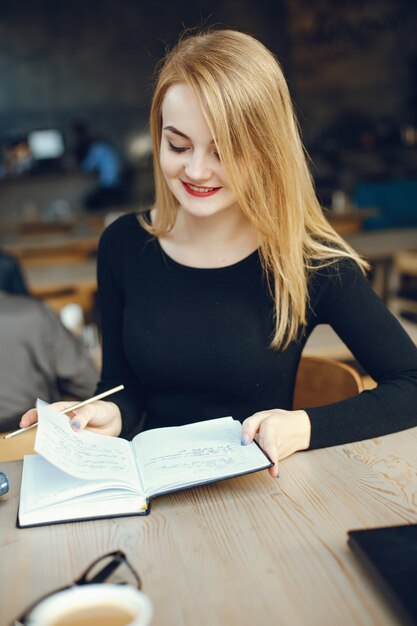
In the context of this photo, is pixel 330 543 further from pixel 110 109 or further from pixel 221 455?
pixel 110 109

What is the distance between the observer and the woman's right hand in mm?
1137

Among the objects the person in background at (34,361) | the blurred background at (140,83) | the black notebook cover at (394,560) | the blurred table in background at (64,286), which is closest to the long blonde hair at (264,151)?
the black notebook cover at (394,560)

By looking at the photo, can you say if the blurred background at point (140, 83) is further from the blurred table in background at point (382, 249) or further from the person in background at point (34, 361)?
the person in background at point (34, 361)

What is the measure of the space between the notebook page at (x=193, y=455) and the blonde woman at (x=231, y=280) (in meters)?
0.07

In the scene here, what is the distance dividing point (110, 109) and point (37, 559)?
8959 millimetres

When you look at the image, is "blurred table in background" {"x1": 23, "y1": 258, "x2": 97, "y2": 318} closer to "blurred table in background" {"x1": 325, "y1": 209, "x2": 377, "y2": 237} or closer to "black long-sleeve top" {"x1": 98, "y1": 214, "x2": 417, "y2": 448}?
"black long-sleeve top" {"x1": 98, "y1": 214, "x2": 417, "y2": 448}

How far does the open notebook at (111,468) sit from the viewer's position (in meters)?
0.97

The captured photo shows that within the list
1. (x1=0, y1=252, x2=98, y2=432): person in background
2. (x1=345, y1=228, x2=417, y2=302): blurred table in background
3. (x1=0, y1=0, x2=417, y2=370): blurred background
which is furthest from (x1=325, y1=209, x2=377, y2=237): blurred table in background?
(x1=0, y1=252, x2=98, y2=432): person in background

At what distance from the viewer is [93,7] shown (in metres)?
9.02

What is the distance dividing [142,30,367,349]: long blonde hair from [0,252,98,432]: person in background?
0.78m

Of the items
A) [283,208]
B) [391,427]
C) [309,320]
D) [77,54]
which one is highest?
[77,54]

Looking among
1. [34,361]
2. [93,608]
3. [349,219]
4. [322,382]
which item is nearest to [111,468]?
[93,608]

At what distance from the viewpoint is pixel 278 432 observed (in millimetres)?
1111

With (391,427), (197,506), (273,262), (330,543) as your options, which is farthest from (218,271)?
(330,543)
